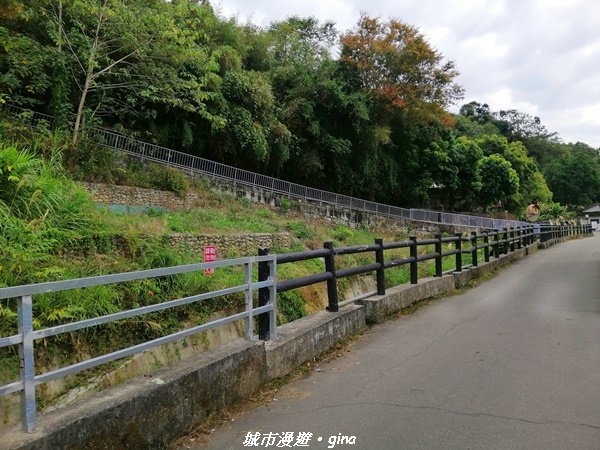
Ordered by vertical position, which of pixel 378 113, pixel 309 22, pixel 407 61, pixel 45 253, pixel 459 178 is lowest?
pixel 45 253

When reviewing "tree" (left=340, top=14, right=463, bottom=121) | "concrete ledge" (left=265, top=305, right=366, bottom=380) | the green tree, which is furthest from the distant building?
"concrete ledge" (left=265, top=305, right=366, bottom=380)

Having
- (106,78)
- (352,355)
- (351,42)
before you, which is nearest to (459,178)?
(351,42)

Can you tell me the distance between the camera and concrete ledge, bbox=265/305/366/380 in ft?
16.5

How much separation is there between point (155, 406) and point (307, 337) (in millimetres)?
2435

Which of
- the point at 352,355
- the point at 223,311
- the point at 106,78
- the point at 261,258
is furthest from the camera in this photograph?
the point at 106,78

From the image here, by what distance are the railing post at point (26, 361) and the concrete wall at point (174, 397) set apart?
0.28 feet

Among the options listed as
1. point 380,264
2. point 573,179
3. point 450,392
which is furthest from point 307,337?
point 573,179

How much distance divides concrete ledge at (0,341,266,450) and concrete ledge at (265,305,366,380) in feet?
1.01

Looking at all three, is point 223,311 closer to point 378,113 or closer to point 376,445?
point 376,445

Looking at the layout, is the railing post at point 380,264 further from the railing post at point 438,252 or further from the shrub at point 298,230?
the shrub at point 298,230

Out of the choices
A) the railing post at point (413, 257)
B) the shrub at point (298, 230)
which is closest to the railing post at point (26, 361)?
the railing post at point (413, 257)

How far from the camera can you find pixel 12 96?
1700cm

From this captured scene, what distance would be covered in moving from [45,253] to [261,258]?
4.72m

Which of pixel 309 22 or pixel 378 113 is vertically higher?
pixel 309 22
